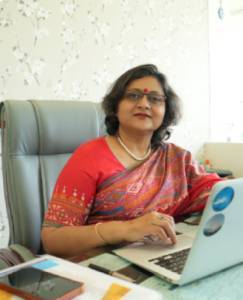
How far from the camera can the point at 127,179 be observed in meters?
1.07

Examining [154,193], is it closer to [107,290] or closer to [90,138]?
[90,138]

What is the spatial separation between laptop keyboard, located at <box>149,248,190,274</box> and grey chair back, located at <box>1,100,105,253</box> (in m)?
0.49

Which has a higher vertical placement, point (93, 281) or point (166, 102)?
point (166, 102)

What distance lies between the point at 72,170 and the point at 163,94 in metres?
0.39

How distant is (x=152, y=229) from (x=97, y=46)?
4.22 feet

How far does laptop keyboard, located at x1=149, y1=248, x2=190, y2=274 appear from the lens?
0.68 m

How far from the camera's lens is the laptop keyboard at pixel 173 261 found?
680 mm

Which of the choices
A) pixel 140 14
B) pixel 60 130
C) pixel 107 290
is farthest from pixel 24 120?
pixel 140 14

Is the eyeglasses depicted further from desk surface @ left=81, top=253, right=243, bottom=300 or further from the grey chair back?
desk surface @ left=81, top=253, right=243, bottom=300

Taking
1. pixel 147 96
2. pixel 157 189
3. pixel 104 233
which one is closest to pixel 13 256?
pixel 104 233

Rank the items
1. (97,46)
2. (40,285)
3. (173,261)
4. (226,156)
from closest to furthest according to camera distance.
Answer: (40,285)
(173,261)
(97,46)
(226,156)

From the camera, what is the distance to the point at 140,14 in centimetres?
213

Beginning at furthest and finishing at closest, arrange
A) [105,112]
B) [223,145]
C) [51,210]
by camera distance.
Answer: [223,145] < [105,112] < [51,210]

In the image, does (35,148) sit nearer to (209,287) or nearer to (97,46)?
(209,287)
